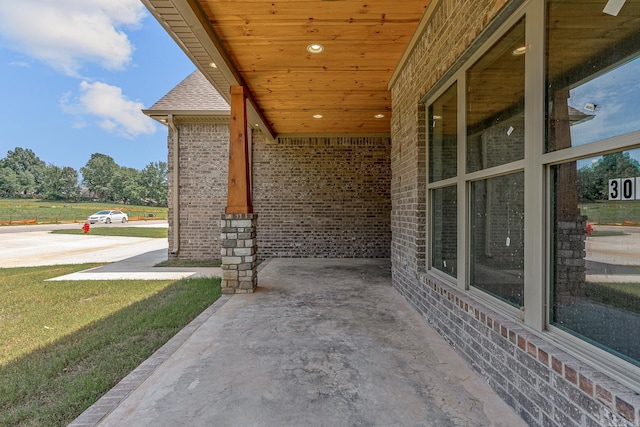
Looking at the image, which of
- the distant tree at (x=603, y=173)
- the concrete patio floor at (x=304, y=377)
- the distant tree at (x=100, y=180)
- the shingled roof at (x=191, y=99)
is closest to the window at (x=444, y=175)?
the concrete patio floor at (x=304, y=377)

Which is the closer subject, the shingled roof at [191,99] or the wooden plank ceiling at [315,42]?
the wooden plank ceiling at [315,42]

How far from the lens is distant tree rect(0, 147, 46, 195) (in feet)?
172

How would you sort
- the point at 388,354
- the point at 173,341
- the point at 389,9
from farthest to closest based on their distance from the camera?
1. the point at 389,9
2. the point at 173,341
3. the point at 388,354

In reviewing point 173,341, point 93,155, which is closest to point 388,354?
point 173,341

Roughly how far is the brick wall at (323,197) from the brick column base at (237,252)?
11.1ft

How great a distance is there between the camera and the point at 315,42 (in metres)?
3.54

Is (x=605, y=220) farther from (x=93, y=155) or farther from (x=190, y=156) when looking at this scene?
(x=93, y=155)

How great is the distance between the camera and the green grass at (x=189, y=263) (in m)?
7.11

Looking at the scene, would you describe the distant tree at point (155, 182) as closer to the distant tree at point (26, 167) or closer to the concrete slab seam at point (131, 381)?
the distant tree at point (26, 167)

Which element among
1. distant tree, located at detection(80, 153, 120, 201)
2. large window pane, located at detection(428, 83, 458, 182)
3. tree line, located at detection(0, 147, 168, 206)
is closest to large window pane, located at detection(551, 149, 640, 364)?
large window pane, located at detection(428, 83, 458, 182)

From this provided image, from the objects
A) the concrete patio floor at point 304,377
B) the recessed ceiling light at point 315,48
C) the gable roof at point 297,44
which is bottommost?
the concrete patio floor at point 304,377

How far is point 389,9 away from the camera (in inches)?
118

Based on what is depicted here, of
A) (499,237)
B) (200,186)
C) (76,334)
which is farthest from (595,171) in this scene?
(200,186)

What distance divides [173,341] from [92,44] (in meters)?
101
